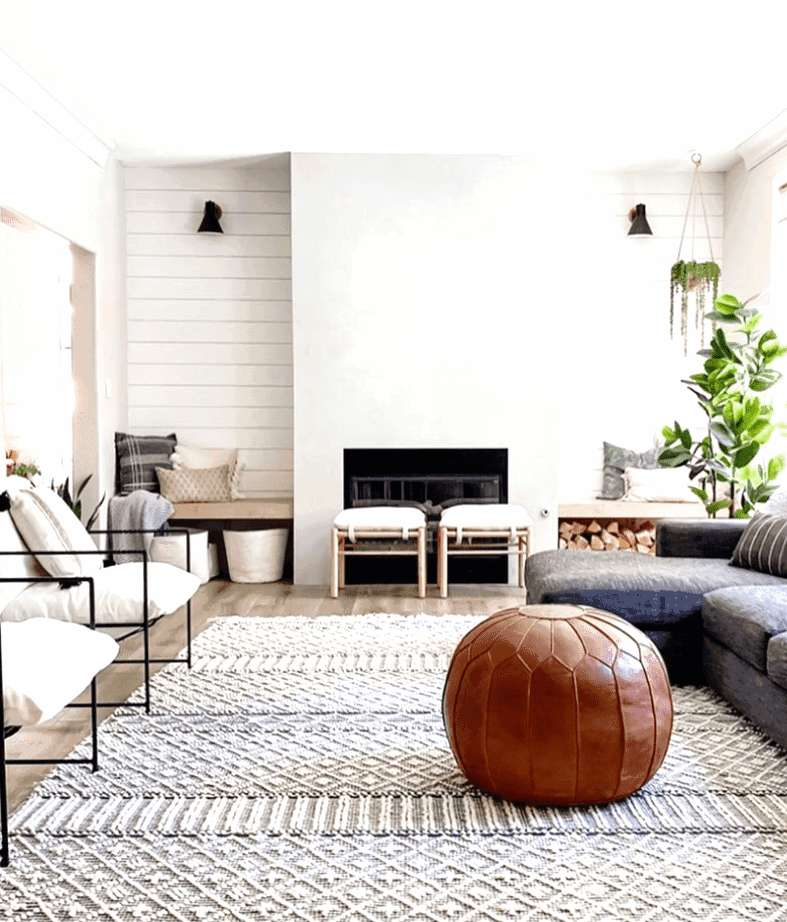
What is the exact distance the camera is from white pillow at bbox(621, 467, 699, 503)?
635cm

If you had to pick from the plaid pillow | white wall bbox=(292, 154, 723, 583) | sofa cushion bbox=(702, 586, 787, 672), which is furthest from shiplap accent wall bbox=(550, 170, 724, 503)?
sofa cushion bbox=(702, 586, 787, 672)

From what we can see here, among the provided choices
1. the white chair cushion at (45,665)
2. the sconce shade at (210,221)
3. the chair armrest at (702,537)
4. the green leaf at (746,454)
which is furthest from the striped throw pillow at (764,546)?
the sconce shade at (210,221)

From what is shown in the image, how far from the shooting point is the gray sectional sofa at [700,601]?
3109 mm

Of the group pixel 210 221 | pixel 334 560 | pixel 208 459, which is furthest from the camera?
pixel 208 459

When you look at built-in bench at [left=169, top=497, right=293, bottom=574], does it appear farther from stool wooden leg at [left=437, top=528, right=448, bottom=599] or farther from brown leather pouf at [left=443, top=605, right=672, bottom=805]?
brown leather pouf at [left=443, top=605, right=672, bottom=805]

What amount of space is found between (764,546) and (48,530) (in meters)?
2.78

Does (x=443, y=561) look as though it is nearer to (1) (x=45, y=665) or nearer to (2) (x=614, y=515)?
(2) (x=614, y=515)

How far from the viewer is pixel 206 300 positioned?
656cm

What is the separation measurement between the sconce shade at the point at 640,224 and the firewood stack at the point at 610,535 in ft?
6.11

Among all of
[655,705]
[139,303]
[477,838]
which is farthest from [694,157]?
[477,838]

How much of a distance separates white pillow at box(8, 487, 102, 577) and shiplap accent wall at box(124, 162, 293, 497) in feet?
9.16

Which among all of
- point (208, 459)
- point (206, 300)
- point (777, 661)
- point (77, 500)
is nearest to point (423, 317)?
point (206, 300)

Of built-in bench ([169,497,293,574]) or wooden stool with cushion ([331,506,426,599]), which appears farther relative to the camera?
built-in bench ([169,497,293,574])

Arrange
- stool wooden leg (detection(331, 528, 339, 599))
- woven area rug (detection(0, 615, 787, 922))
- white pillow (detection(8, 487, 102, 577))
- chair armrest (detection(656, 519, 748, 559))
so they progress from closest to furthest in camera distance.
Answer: woven area rug (detection(0, 615, 787, 922)), white pillow (detection(8, 487, 102, 577)), chair armrest (detection(656, 519, 748, 559)), stool wooden leg (detection(331, 528, 339, 599))
